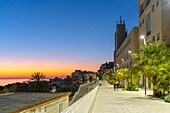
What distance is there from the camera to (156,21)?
47125 mm

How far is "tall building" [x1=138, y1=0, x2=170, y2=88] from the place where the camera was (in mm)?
43281

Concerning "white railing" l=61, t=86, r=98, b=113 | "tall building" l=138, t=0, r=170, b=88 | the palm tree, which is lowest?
"white railing" l=61, t=86, r=98, b=113

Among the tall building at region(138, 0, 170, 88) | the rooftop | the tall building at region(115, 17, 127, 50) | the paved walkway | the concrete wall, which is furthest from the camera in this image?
the tall building at region(115, 17, 127, 50)

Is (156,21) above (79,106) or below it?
above

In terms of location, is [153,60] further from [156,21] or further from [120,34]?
[120,34]

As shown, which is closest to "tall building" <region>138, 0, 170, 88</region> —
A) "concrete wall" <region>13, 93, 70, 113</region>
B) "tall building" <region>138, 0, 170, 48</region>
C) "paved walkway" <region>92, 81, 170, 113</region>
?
"tall building" <region>138, 0, 170, 48</region>

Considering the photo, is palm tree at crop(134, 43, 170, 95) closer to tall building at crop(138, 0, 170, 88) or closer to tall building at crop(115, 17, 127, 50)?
tall building at crop(138, 0, 170, 88)

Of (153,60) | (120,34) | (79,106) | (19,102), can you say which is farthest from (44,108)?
(120,34)

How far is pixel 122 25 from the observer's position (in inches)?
7397

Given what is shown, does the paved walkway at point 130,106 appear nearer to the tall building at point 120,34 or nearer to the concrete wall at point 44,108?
the concrete wall at point 44,108

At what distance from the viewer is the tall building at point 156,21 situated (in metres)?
43.3

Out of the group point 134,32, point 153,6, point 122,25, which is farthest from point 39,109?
point 122,25

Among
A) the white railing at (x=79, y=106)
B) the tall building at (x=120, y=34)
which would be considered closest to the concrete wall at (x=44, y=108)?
the white railing at (x=79, y=106)

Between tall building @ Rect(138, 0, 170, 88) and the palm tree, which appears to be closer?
the palm tree
